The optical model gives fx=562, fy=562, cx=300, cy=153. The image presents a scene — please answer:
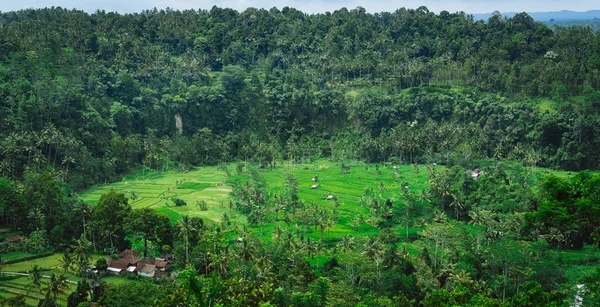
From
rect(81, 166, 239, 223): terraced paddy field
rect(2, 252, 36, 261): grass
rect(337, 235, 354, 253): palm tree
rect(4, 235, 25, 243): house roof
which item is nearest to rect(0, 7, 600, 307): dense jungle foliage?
rect(337, 235, 354, 253): palm tree

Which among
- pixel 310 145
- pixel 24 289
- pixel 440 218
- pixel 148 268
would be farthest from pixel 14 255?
pixel 310 145

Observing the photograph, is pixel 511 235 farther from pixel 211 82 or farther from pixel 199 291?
pixel 211 82

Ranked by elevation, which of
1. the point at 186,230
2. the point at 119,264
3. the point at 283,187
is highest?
the point at 186,230

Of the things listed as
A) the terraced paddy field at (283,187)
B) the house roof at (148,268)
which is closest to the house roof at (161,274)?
the house roof at (148,268)

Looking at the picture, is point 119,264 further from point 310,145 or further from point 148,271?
point 310,145

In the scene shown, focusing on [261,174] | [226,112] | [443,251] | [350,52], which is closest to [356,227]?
[443,251]

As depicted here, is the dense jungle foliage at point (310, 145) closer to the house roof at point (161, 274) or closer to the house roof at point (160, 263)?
the house roof at point (161, 274)

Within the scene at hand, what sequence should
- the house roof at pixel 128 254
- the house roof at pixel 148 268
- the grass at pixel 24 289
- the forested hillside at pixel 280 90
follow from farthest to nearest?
the forested hillside at pixel 280 90
the house roof at pixel 128 254
the house roof at pixel 148 268
the grass at pixel 24 289
